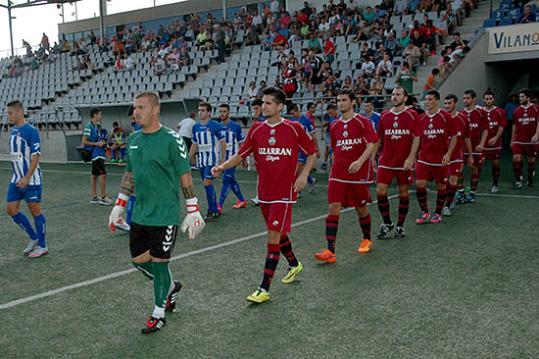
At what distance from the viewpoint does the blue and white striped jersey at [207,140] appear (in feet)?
31.2

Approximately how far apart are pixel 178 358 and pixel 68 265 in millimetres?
3200

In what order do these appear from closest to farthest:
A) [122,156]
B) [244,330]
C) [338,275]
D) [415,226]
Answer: [244,330]
[338,275]
[415,226]
[122,156]

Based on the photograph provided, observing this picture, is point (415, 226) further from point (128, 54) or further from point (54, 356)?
point (128, 54)

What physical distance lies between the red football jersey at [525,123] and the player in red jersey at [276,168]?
7.48m

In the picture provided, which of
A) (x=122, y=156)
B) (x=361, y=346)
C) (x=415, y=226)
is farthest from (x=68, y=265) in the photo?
(x=122, y=156)

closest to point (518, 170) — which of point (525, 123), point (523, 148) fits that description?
point (523, 148)

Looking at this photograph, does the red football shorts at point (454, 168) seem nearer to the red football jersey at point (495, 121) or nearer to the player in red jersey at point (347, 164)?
the red football jersey at point (495, 121)

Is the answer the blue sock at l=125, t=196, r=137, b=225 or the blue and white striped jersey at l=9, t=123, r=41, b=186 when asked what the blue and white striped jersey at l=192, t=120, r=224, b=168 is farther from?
the blue and white striped jersey at l=9, t=123, r=41, b=186

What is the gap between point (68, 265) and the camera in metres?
6.59

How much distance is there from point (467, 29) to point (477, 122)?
A: 9.37 metres

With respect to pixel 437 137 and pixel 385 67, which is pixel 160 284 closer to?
pixel 437 137

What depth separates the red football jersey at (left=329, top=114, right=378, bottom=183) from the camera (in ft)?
21.5

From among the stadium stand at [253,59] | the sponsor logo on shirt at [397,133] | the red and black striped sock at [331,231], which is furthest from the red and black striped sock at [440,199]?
the stadium stand at [253,59]

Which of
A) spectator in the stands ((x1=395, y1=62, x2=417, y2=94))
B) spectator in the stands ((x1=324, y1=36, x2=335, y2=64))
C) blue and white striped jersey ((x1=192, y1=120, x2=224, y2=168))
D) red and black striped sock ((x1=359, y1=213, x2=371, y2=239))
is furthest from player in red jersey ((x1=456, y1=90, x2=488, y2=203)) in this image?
spectator in the stands ((x1=324, y1=36, x2=335, y2=64))
